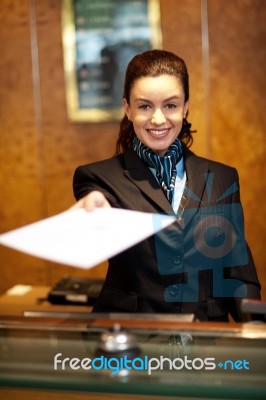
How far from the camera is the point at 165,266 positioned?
1.27 meters

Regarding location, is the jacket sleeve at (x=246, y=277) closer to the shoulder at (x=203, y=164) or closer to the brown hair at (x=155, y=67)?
the shoulder at (x=203, y=164)

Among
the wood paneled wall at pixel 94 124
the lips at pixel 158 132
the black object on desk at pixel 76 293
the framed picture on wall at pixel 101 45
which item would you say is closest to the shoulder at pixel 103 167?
the lips at pixel 158 132

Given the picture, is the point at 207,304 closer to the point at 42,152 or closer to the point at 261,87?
the point at 261,87

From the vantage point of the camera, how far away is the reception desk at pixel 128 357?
0.88m

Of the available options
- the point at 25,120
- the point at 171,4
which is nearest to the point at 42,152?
the point at 25,120

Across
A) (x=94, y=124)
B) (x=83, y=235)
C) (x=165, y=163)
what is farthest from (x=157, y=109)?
(x=94, y=124)

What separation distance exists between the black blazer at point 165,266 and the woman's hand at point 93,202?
0.07 meters

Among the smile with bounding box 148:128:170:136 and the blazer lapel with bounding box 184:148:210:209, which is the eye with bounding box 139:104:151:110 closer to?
the smile with bounding box 148:128:170:136

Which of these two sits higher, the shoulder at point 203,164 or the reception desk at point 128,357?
the shoulder at point 203,164

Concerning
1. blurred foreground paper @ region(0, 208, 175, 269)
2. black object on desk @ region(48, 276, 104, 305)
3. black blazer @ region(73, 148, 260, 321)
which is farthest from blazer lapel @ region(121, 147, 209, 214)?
black object on desk @ region(48, 276, 104, 305)

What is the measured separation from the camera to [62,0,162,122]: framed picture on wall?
2.75 metres

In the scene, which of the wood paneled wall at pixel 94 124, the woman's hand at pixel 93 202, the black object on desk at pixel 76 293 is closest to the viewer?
the woman's hand at pixel 93 202

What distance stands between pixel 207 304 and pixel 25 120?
1.91 meters

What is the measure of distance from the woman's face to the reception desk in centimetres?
42
